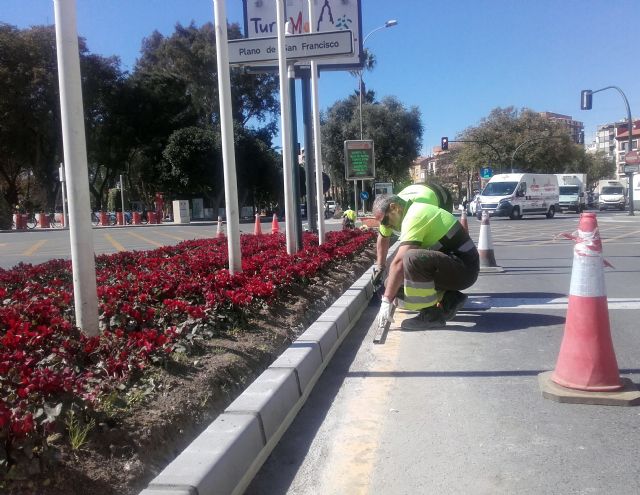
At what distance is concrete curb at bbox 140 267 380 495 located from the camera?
97.1 inches

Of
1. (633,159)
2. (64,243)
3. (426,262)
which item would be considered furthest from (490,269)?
(633,159)

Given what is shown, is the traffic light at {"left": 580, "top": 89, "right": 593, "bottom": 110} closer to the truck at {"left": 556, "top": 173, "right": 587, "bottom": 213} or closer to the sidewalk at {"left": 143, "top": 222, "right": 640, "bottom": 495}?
the truck at {"left": 556, "top": 173, "right": 587, "bottom": 213}

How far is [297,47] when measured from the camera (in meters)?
9.35

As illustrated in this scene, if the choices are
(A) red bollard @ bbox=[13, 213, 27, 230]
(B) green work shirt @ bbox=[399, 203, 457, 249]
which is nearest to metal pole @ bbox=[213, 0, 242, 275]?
(B) green work shirt @ bbox=[399, 203, 457, 249]

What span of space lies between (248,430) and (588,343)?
2191mm

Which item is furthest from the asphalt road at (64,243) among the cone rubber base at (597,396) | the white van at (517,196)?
the cone rubber base at (597,396)

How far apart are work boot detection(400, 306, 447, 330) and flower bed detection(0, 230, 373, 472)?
52.0 inches

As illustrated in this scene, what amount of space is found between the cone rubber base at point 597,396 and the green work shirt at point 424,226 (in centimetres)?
203

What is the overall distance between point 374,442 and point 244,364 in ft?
3.76

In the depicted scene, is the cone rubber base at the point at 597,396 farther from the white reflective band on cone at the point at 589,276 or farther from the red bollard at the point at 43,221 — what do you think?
the red bollard at the point at 43,221

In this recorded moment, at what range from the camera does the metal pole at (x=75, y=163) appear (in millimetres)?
4184

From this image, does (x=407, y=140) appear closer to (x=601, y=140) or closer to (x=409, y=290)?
(x=409, y=290)

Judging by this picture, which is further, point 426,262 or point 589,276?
point 426,262

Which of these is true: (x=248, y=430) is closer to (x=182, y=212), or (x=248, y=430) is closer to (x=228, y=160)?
(x=228, y=160)
